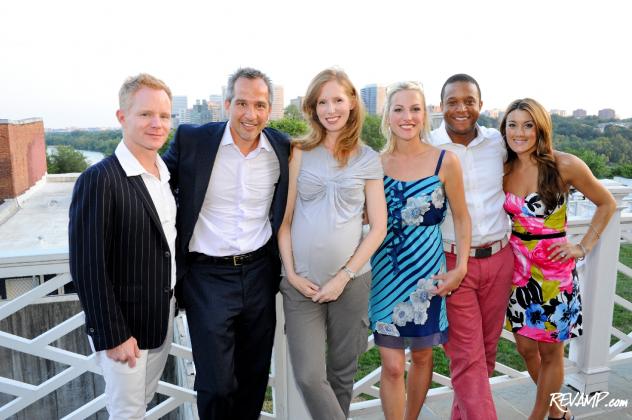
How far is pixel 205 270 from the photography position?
6.93 ft

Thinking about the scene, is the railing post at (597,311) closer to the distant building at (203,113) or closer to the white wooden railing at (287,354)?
the white wooden railing at (287,354)

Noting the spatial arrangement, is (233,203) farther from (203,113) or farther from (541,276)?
(203,113)

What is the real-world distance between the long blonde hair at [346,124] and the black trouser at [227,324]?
0.58 metres

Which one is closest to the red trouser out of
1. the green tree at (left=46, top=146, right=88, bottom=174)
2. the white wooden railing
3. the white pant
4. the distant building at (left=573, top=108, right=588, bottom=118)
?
the white wooden railing

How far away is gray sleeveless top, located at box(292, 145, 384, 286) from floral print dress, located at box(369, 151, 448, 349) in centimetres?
19

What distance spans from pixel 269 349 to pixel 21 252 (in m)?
1.25

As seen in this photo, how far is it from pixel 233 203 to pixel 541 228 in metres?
1.57

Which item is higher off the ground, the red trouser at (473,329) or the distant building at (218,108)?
the distant building at (218,108)

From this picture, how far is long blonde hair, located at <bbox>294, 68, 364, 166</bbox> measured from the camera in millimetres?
2146

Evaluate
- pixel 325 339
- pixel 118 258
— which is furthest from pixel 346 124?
pixel 118 258

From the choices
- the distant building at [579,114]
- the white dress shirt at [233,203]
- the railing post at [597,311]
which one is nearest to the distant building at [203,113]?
the white dress shirt at [233,203]

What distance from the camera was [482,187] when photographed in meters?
2.47

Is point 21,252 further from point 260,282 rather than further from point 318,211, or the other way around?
Answer: point 318,211

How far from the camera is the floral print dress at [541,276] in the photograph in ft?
8.06
